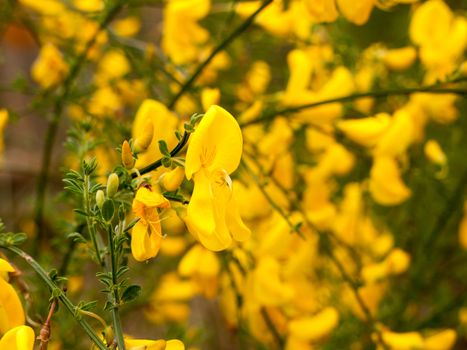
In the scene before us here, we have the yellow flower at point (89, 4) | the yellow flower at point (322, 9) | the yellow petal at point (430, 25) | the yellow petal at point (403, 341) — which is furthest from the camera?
the yellow flower at point (89, 4)

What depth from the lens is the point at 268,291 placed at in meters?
0.91

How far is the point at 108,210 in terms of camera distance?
0.53 metres

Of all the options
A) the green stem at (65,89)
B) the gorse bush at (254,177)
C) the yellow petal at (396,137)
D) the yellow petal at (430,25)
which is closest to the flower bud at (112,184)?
the gorse bush at (254,177)

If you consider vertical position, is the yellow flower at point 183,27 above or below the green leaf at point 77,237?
above

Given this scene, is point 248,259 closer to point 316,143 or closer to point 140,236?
point 316,143

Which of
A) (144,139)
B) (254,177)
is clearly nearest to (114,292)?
(144,139)

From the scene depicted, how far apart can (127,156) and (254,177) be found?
28 cm

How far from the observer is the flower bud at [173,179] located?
0.56 m

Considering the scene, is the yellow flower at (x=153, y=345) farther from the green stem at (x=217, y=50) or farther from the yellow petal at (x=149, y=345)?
the green stem at (x=217, y=50)

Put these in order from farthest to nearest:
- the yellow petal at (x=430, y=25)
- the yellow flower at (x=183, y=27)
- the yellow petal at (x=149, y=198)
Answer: the yellow petal at (x=430, y=25) < the yellow flower at (x=183, y=27) < the yellow petal at (x=149, y=198)

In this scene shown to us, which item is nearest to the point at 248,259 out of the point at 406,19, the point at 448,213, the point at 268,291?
the point at 268,291

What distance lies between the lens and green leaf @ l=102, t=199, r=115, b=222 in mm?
529

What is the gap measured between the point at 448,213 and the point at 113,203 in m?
0.78

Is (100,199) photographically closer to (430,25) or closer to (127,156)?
(127,156)
